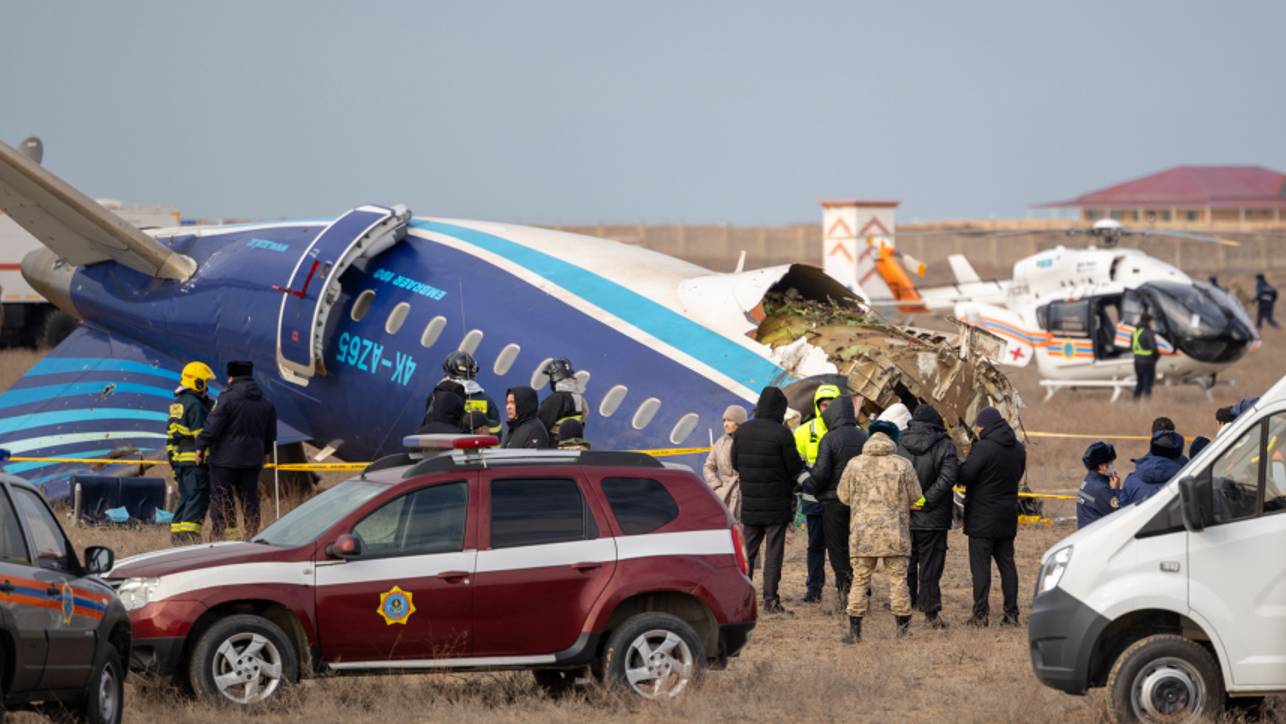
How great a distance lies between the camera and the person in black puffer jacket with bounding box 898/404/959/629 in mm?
14539

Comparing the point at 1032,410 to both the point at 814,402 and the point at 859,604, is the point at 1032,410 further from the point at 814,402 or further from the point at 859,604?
the point at 859,604

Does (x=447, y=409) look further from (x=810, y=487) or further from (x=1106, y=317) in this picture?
(x=1106, y=317)

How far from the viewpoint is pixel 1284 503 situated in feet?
32.7

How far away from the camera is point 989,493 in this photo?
14.5 m

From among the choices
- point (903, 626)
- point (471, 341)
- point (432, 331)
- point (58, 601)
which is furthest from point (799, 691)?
point (432, 331)

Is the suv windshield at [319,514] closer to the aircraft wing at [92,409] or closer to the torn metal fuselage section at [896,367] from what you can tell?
the torn metal fuselage section at [896,367]

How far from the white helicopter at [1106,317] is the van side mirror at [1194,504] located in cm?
2474

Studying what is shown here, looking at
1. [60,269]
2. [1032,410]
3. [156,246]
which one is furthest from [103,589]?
[1032,410]

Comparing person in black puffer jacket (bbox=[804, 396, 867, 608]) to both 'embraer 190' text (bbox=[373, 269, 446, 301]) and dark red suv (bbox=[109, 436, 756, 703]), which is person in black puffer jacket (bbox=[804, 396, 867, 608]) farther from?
'embraer 190' text (bbox=[373, 269, 446, 301])

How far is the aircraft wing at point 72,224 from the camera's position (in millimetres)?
20359

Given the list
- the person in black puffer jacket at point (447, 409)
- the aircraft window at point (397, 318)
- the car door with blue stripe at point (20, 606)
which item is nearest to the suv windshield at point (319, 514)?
the car door with blue stripe at point (20, 606)

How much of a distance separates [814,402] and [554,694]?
5547mm

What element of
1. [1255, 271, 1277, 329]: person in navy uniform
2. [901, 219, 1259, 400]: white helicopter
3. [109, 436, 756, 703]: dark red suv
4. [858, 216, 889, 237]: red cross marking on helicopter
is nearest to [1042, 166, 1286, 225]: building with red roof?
[1255, 271, 1277, 329]: person in navy uniform

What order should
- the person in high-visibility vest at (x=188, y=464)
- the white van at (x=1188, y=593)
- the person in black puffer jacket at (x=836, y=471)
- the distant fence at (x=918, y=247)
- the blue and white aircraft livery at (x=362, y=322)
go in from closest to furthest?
the white van at (x=1188, y=593), the person in black puffer jacket at (x=836, y=471), the person in high-visibility vest at (x=188, y=464), the blue and white aircraft livery at (x=362, y=322), the distant fence at (x=918, y=247)
